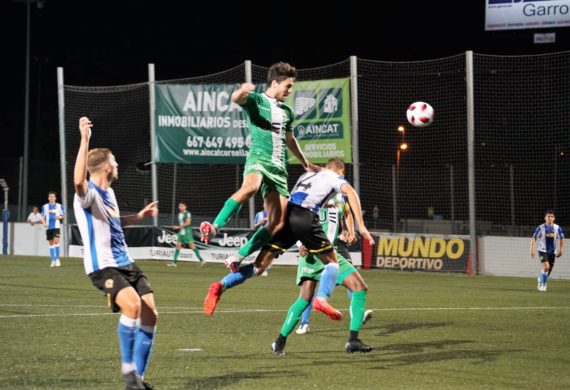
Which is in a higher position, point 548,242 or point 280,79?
point 280,79

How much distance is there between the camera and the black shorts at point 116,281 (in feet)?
26.7

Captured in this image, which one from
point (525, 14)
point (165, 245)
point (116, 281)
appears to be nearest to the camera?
point (116, 281)

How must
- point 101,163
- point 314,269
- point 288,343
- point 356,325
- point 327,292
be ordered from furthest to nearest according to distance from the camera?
point 288,343 < point 314,269 < point 327,292 < point 356,325 < point 101,163

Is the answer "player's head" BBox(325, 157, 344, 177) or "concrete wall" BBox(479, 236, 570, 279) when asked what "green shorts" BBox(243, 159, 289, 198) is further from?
"concrete wall" BBox(479, 236, 570, 279)

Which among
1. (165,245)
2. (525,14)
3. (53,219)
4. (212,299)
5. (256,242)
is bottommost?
(165,245)

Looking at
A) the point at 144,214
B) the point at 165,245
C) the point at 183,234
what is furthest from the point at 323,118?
the point at 144,214

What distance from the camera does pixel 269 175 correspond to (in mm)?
10461

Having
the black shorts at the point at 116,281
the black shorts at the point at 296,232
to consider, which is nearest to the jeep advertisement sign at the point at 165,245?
the black shorts at the point at 296,232

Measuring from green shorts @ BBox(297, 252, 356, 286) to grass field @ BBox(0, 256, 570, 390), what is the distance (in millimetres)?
820

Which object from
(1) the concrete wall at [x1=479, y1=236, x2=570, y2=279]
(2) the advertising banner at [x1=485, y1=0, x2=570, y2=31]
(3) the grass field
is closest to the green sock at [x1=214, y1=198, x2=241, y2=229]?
(3) the grass field

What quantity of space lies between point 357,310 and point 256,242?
1658 mm

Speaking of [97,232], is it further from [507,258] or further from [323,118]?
[323,118]

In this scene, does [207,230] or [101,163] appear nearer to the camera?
[101,163]

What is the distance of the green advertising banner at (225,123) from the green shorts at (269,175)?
2108 cm
